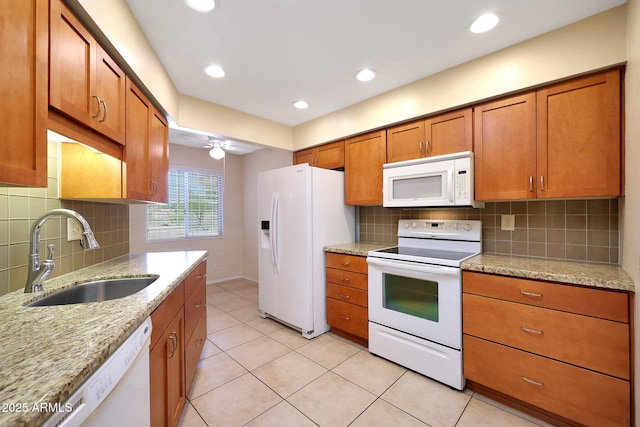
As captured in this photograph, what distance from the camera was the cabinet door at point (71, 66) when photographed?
3.33 ft

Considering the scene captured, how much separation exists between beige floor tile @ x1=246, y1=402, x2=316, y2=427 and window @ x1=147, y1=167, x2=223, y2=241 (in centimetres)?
335

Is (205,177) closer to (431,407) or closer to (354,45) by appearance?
(354,45)

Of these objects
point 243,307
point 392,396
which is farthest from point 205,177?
point 392,396

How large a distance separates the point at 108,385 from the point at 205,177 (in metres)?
4.27

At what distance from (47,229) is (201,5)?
1491 mm

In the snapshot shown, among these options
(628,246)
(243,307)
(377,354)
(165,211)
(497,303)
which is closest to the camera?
(628,246)

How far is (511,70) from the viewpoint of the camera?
1845mm

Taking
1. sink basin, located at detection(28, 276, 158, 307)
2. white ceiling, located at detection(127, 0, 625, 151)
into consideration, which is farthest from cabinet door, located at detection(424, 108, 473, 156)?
sink basin, located at detection(28, 276, 158, 307)

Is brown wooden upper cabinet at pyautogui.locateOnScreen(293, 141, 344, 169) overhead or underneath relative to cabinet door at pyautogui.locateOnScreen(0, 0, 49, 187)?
overhead

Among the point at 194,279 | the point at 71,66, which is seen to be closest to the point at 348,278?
the point at 194,279

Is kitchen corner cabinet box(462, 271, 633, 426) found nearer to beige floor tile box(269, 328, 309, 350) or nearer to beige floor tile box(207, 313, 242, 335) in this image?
beige floor tile box(269, 328, 309, 350)

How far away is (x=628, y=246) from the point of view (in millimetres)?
1512

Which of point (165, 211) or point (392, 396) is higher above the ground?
point (165, 211)

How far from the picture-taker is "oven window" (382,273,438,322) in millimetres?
1989
